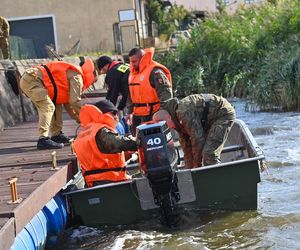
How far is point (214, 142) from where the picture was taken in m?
7.48

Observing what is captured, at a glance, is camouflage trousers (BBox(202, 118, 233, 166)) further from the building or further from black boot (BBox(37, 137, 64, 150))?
the building

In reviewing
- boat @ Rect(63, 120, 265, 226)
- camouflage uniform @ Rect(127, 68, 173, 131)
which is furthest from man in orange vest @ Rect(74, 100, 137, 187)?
camouflage uniform @ Rect(127, 68, 173, 131)

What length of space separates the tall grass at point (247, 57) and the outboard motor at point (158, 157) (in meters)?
10.4

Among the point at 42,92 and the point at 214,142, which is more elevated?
the point at 42,92

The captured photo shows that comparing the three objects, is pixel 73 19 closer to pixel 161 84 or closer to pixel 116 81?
pixel 116 81

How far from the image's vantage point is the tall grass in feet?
56.6

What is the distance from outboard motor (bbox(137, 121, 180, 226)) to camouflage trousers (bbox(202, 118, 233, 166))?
691mm

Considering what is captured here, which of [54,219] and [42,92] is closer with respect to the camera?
[54,219]

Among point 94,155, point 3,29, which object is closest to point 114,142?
point 94,155

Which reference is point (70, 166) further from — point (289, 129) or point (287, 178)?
point (289, 129)

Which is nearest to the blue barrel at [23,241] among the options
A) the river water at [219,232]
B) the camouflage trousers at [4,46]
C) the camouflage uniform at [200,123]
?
the river water at [219,232]

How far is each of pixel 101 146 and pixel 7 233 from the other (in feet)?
6.62

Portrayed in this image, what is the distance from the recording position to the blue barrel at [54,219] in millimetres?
6988

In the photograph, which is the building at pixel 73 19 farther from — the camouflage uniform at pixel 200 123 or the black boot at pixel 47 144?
the camouflage uniform at pixel 200 123
